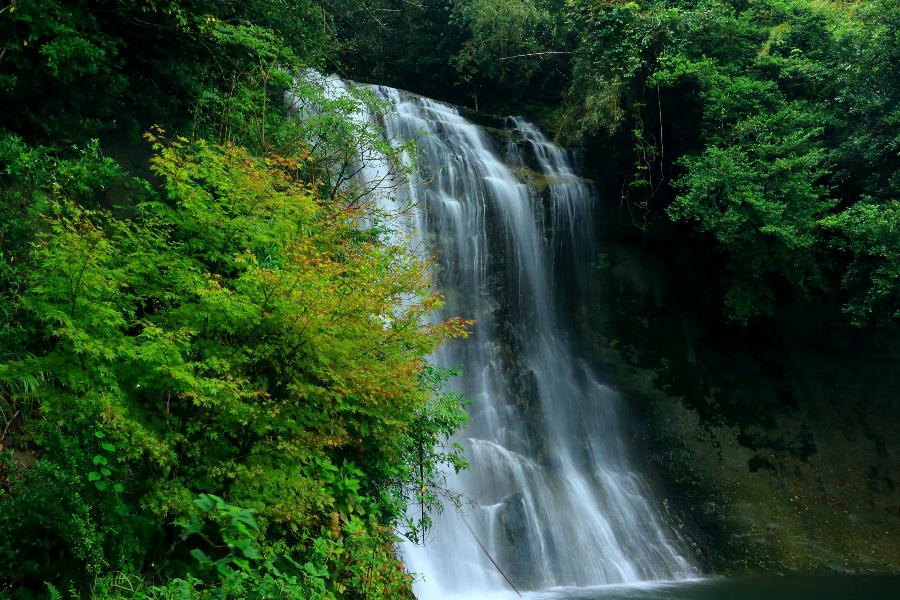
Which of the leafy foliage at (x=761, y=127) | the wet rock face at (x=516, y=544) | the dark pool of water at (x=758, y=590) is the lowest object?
the dark pool of water at (x=758, y=590)

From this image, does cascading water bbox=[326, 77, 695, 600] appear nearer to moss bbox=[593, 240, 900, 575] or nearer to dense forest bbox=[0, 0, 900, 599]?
moss bbox=[593, 240, 900, 575]

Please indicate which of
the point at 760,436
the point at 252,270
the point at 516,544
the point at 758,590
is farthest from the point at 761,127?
the point at 252,270

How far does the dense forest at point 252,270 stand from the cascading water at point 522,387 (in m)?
2.11

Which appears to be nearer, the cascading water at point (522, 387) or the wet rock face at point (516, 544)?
the wet rock face at point (516, 544)

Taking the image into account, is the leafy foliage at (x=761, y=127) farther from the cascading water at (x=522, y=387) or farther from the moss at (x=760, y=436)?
the cascading water at (x=522, y=387)

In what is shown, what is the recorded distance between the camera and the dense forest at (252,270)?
13.5 feet

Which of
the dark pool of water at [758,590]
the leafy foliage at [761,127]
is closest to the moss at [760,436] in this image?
the dark pool of water at [758,590]

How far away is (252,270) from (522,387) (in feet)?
31.2

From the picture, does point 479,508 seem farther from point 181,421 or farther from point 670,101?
point 670,101

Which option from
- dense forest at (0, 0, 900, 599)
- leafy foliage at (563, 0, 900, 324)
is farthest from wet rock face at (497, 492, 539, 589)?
leafy foliage at (563, 0, 900, 324)

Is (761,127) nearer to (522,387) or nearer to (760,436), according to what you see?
(760,436)

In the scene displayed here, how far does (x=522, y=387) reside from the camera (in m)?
13.6

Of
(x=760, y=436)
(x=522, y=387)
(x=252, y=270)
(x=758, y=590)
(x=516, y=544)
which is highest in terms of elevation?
(x=522, y=387)

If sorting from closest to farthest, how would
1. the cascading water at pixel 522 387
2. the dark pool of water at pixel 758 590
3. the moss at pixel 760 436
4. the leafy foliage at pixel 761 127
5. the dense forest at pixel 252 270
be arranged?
the dense forest at pixel 252 270 → the dark pool of water at pixel 758 590 → the cascading water at pixel 522 387 → the moss at pixel 760 436 → the leafy foliage at pixel 761 127
